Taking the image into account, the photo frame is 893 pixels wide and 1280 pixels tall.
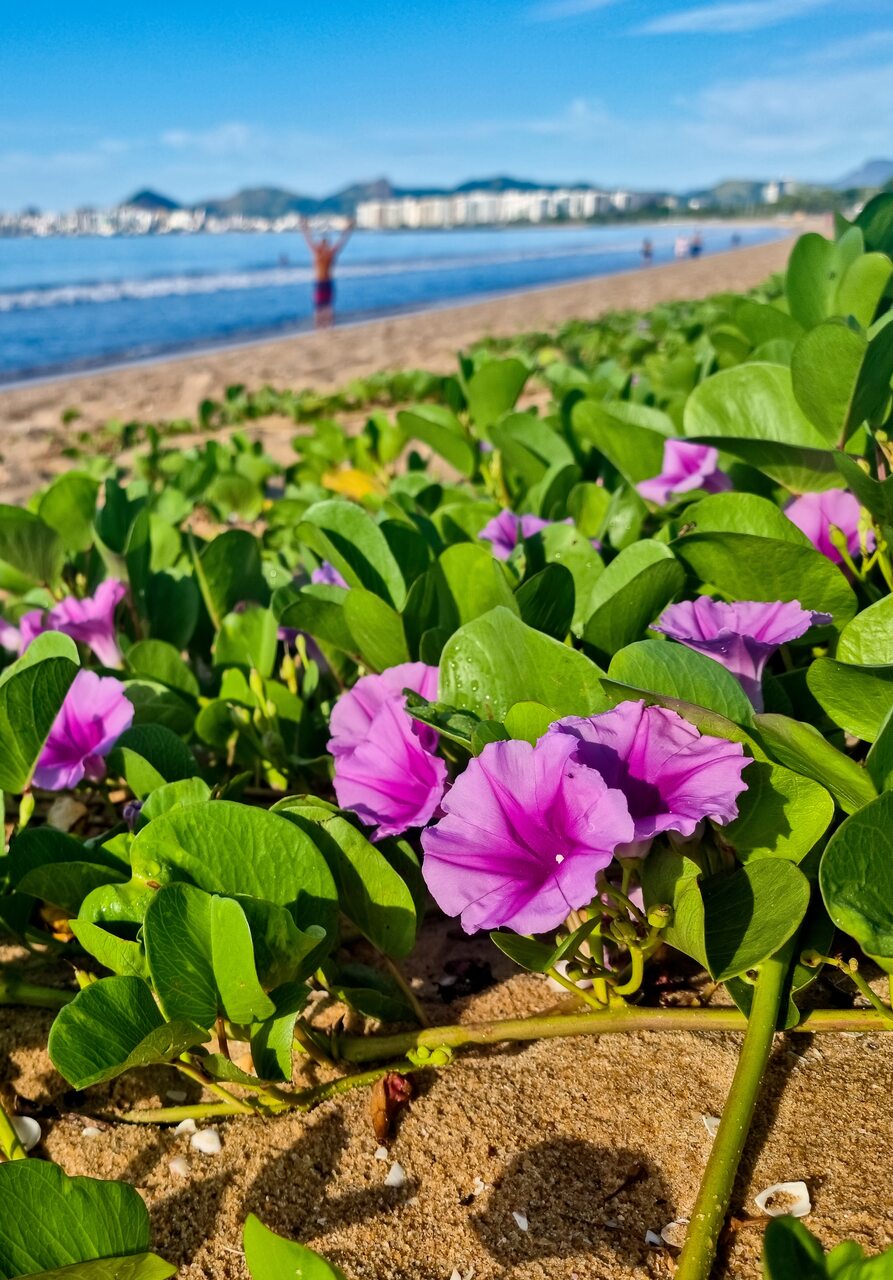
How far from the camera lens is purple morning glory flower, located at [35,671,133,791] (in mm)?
1197

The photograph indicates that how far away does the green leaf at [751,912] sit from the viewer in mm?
823

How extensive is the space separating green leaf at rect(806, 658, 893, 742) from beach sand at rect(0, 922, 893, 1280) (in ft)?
1.00

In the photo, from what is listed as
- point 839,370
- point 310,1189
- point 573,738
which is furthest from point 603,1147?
point 839,370

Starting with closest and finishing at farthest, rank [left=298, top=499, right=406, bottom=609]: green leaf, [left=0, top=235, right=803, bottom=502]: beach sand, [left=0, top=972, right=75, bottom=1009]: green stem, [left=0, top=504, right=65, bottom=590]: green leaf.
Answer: [left=0, top=972, right=75, bottom=1009]: green stem → [left=298, top=499, right=406, bottom=609]: green leaf → [left=0, top=504, right=65, bottom=590]: green leaf → [left=0, top=235, right=803, bottom=502]: beach sand

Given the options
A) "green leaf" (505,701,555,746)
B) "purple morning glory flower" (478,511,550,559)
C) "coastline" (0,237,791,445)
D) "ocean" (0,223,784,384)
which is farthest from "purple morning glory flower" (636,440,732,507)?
"ocean" (0,223,784,384)

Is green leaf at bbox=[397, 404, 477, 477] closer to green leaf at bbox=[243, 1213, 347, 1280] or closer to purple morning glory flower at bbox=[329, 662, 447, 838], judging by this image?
purple morning glory flower at bbox=[329, 662, 447, 838]

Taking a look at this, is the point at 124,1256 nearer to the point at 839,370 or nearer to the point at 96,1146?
the point at 96,1146

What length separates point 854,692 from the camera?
896 mm

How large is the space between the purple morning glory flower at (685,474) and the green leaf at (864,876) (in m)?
0.74

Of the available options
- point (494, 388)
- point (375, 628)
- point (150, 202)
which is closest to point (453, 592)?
point (375, 628)

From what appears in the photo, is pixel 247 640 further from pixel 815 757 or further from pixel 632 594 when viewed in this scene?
pixel 815 757

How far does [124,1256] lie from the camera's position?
2.31 ft

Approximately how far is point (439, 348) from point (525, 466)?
9.06 metres

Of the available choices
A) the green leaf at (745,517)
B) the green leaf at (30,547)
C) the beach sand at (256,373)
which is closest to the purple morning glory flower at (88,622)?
the green leaf at (30,547)
